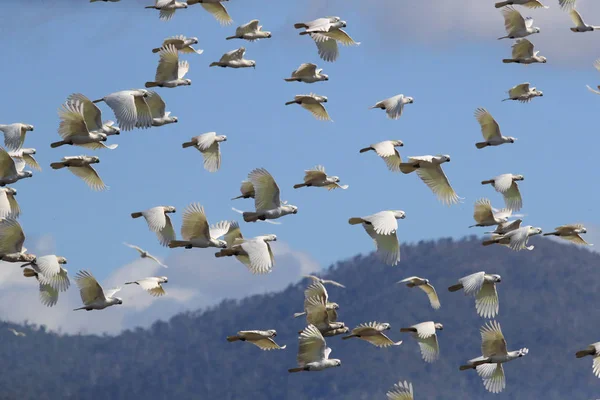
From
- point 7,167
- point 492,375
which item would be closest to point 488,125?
point 492,375

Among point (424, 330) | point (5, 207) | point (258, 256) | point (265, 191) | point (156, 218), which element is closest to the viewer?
point (258, 256)

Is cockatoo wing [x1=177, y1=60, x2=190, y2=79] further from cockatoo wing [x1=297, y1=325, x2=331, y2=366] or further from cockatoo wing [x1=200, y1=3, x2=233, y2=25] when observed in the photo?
cockatoo wing [x1=297, y1=325, x2=331, y2=366]

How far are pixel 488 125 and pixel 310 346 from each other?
11578mm

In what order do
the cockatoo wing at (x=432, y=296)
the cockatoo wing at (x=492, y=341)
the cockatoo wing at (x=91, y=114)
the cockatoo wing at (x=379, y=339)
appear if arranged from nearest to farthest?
the cockatoo wing at (x=91, y=114)
the cockatoo wing at (x=379, y=339)
the cockatoo wing at (x=492, y=341)
the cockatoo wing at (x=432, y=296)

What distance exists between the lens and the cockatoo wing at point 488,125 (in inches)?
1910

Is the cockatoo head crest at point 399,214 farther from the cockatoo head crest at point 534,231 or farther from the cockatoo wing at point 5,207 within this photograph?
the cockatoo wing at point 5,207

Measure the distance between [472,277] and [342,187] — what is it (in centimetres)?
621

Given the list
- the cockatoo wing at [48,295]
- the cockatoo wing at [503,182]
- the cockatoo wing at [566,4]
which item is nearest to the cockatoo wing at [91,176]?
the cockatoo wing at [48,295]

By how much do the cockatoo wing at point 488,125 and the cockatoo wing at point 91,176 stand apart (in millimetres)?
14026

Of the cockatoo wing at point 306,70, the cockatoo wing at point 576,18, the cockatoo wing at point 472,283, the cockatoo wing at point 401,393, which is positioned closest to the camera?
the cockatoo wing at point 472,283

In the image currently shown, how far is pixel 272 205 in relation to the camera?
44.3 meters

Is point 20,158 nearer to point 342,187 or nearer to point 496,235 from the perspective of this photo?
point 342,187

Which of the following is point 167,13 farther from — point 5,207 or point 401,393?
point 401,393

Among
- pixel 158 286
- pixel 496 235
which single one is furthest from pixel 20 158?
pixel 496 235
